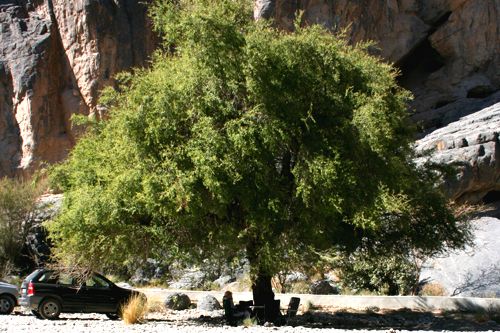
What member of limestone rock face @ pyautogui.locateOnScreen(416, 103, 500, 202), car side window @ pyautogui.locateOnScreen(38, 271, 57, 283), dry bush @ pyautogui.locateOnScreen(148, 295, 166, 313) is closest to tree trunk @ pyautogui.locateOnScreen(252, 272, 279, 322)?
dry bush @ pyautogui.locateOnScreen(148, 295, 166, 313)

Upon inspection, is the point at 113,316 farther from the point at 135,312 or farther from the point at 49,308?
the point at 135,312

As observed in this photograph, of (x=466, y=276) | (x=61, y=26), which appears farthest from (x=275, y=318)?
(x=61, y=26)

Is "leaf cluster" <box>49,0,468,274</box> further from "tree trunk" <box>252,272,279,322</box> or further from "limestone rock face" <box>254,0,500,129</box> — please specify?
"limestone rock face" <box>254,0,500,129</box>

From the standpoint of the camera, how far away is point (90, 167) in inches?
656

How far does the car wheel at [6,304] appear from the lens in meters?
Result: 18.2

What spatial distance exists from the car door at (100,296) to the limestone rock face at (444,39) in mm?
23342

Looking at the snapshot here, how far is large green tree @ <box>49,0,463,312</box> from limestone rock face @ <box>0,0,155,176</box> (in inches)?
806

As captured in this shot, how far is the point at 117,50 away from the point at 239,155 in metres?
23.6

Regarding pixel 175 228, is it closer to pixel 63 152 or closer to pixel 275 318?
pixel 275 318

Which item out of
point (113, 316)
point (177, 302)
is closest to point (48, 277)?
point (113, 316)

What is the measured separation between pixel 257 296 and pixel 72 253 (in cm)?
479

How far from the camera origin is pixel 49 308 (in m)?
16.7

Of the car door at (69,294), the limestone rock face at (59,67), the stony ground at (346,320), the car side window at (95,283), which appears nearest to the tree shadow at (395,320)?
the stony ground at (346,320)

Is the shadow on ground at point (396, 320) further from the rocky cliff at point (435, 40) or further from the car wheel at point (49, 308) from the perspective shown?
the rocky cliff at point (435, 40)
